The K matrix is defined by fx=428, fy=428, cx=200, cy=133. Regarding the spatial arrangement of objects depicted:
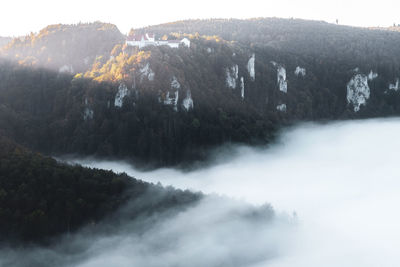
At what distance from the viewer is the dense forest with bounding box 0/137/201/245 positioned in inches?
1594

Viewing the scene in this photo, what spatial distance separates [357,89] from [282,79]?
3411cm

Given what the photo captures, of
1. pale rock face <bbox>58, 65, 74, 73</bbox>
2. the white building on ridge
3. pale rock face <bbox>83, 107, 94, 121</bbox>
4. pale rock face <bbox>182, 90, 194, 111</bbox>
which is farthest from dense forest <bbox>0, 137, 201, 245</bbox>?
pale rock face <bbox>58, 65, 74, 73</bbox>

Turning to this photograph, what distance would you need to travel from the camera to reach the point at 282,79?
377 ft

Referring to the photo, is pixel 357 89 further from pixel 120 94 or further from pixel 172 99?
pixel 120 94

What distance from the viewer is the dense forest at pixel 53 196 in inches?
1594

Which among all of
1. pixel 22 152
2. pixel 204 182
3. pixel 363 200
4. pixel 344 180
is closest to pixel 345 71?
pixel 344 180

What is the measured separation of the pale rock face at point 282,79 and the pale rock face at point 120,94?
49.8m

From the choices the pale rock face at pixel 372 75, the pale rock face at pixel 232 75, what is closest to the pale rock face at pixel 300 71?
the pale rock face at pixel 372 75

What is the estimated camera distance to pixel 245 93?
339ft

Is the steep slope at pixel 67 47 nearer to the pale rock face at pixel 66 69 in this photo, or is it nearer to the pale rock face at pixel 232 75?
the pale rock face at pixel 66 69

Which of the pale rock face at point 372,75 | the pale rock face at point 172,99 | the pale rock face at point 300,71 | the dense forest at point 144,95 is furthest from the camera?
the pale rock face at point 372,75

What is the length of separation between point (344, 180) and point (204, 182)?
40404 millimetres

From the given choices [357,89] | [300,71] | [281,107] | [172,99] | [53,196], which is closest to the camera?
[53,196]

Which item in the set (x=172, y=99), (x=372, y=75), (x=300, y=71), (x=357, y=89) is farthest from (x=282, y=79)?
(x=172, y=99)
